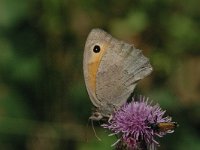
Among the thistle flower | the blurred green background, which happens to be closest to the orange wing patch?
the thistle flower

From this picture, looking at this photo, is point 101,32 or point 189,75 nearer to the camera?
point 101,32

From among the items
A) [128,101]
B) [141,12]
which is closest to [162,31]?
[141,12]

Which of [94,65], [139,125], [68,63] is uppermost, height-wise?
[68,63]

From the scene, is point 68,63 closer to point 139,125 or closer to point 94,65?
point 94,65

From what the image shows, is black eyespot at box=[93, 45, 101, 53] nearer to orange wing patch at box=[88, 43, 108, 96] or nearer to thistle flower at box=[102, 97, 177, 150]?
orange wing patch at box=[88, 43, 108, 96]

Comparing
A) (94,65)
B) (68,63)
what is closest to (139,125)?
(94,65)

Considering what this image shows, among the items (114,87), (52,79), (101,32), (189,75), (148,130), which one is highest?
(189,75)

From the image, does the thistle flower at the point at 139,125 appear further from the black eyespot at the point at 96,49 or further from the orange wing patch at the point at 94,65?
the black eyespot at the point at 96,49

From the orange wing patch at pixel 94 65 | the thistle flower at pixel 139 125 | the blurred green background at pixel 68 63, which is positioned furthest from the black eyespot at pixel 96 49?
the blurred green background at pixel 68 63

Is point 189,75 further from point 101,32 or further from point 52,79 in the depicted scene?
point 101,32
